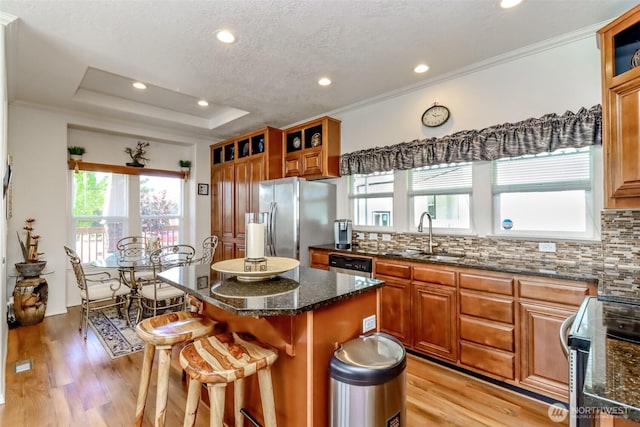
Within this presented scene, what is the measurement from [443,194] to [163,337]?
288 centimetres

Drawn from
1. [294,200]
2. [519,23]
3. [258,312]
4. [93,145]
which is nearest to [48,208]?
[93,145]

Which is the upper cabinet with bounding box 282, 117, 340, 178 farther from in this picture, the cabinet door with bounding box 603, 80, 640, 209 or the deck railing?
the deck railing

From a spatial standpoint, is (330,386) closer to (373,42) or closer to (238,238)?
(373,42)

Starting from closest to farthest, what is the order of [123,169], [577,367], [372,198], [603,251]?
[577,367] → [603,251] → [372,198] → [123,169]

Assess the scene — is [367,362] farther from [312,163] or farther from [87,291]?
[87,291]

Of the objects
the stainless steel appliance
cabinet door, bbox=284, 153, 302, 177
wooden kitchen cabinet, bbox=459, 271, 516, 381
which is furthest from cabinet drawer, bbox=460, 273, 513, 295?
cabinet door, bbox=284, 153, 302, 177

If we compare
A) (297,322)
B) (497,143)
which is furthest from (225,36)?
(497,143)

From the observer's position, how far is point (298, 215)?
12.5 feet

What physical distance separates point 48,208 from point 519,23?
5.55 meters

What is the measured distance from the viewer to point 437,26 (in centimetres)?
233

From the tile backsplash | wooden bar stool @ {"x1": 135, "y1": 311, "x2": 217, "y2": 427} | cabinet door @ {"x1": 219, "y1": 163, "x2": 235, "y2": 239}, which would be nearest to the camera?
wooden bar stool @ {"x1": 135, "y1": 311, "x2": 217, "y2": 427}

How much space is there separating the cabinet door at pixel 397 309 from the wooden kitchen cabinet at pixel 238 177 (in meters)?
2.54

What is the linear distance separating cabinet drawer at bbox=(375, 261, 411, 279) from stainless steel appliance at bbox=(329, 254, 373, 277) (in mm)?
105

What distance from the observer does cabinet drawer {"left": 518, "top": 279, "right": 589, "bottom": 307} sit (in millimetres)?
1981
